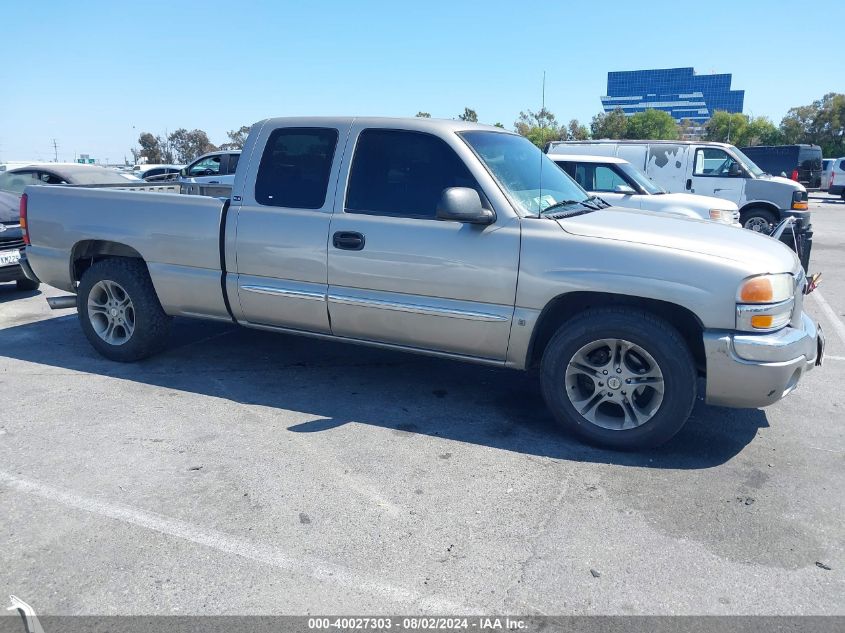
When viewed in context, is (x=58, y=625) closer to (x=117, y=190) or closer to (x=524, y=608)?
(x=524, y=608)

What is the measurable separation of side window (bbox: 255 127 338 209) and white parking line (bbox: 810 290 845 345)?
5.36 m

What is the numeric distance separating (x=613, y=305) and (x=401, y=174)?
1655mm

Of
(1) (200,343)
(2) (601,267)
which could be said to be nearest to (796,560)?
(2) (601,267)

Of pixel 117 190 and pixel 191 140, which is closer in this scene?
pixel 117 190

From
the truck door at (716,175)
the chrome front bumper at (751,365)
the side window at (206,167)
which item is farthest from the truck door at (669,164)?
the side window at (206,167)

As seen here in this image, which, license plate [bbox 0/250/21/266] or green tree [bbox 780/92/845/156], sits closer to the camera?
license plate [bbox 0/250/21/266]

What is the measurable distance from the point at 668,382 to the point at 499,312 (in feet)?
3.53

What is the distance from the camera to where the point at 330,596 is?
2.79 metres

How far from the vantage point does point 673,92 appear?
146 meters

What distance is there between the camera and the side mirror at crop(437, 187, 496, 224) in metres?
4.13

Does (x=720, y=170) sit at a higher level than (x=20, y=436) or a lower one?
higher

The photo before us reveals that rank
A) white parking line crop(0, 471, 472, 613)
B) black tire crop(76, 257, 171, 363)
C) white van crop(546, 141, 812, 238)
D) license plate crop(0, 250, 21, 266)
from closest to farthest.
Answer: white parking line crop(0, 471, 472, 613)
black tire crop(76, 257, 171, 363)
license plate crop(0, 250, 21, 266)
white van crop(546, 141, 812, 238)

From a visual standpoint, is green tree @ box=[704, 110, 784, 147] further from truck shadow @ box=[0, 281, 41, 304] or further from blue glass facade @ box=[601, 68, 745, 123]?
blue glass facade @ box=[601, 68, 745, 123]

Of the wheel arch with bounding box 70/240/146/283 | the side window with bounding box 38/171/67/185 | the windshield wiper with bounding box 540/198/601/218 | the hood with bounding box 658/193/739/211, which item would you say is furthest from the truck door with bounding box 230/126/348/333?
the side window with bounding box 38/171/67/185
